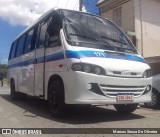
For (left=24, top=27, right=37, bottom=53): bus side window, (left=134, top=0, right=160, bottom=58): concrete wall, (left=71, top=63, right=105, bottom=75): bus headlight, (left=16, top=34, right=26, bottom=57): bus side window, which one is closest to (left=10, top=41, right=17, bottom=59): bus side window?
(left=16, top=34, right=26, bottom=57): bus side window

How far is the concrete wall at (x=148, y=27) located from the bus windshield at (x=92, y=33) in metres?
12.3

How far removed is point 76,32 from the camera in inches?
285

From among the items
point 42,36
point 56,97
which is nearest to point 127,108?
point 56,97

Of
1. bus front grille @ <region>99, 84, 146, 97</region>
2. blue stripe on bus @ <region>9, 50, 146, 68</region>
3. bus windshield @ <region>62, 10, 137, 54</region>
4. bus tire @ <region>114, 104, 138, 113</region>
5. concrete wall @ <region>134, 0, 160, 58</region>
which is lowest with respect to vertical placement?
bus tire @ <region>114, 104, 138, 113</region>

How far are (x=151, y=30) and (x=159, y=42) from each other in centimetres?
109

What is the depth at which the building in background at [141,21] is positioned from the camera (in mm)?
20125

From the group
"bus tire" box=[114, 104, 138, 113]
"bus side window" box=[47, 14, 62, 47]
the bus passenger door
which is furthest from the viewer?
the bus passenger door

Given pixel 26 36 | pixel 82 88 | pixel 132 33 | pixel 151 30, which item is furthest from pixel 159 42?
pixel 82 88

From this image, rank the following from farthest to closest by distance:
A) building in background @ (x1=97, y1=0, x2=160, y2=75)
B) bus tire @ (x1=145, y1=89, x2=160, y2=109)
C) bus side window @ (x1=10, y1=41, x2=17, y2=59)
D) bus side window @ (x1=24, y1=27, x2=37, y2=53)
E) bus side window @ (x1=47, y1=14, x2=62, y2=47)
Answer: building in background @ (x1=97, y1=0, x2=160, y2=75) → bus side window @ (x1=10, y1=41, x2=17, y2=59) → bus tire @ (x1=145, y1=89, x2=160, y2=109) → bus side window @ (x1=24, y1=27, x2=37, y2=53) → bus side window @ (x1=47, y1=14, x2=62, y2=47)

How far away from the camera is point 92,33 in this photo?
24.5 ft

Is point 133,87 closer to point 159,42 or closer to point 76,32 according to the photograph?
point 76,32

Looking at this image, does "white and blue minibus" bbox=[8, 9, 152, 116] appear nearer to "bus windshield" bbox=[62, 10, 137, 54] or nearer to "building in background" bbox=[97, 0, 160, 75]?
"bus windshield" bbox=[62, 10, 137, 54]

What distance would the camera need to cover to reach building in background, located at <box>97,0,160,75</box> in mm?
20125

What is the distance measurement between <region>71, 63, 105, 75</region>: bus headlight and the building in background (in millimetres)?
13107
